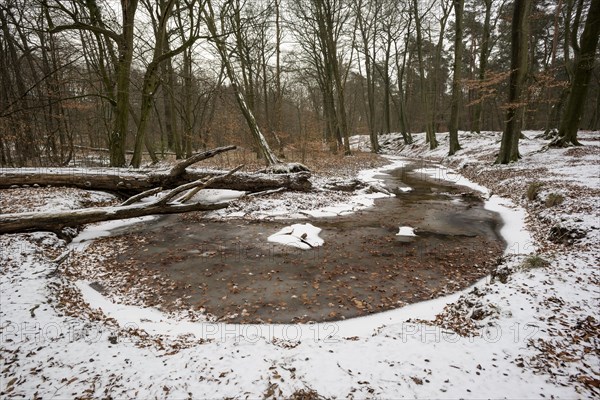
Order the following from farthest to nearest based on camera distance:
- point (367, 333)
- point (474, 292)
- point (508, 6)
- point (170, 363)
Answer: point (508, 6) → point (474, 292) → point (367, 333) → point (170, 363)

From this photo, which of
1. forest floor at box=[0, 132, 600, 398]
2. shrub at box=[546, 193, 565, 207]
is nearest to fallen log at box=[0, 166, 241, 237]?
forest floor at box=[0, 132, 600, 398]

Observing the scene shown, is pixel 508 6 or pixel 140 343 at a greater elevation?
pixel 508 6

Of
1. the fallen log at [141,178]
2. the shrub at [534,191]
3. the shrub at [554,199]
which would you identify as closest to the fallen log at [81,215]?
the fallen log at [141,178]

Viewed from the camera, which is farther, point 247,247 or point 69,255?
point 247,247

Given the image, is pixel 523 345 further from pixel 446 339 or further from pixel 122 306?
pixel 122 306

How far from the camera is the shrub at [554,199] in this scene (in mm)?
7602

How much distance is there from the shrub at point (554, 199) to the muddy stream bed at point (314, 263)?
3.97 feet

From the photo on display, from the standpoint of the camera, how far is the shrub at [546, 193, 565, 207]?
7.60 m

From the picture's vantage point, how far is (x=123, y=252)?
6.42m

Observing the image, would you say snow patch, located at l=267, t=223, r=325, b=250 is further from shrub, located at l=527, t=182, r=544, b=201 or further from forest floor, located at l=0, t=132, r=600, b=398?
shrub, located at l=527, t=182, r=544, b=201

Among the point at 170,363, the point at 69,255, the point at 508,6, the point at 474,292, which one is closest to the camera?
the point at 170,363

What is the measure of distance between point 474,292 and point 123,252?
21.7 feet

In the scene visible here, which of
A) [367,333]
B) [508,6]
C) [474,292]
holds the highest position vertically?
[508,6]

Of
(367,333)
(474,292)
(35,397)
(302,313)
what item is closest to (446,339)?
(367,333)
